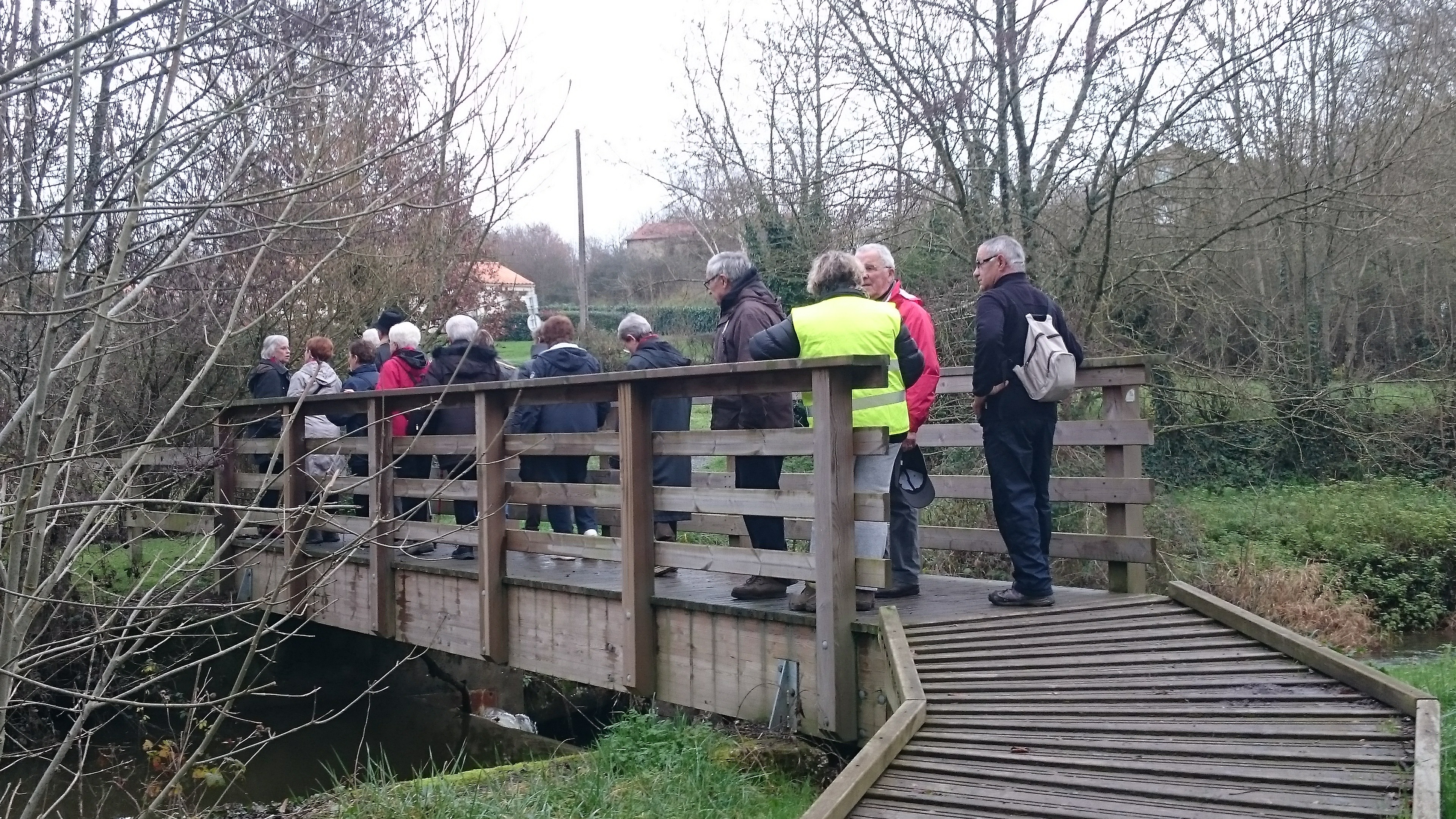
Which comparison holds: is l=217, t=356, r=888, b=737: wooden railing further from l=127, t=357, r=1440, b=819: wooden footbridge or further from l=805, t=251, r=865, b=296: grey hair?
l=805, t=251, r=865, b=296: grey hair

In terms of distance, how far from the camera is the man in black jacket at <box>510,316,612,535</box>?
7438 mm

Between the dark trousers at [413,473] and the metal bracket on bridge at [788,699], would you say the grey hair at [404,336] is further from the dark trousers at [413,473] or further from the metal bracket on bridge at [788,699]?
the metal bracket on bridge at [788,699]

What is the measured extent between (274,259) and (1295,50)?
40.7 ft

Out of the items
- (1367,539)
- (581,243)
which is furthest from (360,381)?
(581,243)

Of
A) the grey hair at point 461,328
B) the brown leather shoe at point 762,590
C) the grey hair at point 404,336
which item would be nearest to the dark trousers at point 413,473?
the grey hair at point 404,336

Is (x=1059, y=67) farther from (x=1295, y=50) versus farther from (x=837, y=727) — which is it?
(x=837, y=727)

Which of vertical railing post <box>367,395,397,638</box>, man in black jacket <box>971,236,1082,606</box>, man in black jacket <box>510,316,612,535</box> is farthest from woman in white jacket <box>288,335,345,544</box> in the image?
man in black jacket <box>971,236,1082,606</box>

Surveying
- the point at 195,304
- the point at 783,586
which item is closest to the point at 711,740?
the point at 783,586

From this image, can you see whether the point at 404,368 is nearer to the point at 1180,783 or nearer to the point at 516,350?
the point at 1180,783

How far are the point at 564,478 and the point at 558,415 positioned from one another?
1.34 feet

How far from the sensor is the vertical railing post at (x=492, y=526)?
6.78 metres

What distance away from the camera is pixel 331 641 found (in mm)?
9766

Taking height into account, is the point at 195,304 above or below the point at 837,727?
above

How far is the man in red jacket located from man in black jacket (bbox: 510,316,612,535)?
2.12 meters
